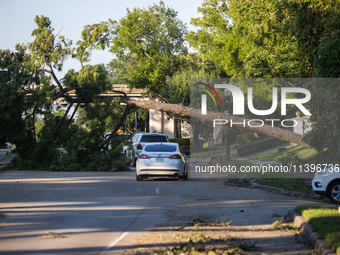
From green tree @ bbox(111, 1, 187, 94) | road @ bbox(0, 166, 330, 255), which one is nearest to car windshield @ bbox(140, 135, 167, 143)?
road @ bbox(0, 166, 330, 255)

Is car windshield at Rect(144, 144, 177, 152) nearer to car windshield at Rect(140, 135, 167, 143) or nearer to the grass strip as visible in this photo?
car windshield at Rect(140, 135, 167, 143)

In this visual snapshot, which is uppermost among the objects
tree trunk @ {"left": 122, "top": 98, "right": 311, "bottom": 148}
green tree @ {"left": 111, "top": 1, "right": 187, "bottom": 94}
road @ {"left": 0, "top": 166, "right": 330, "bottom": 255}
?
green tree @ {"left": 111, "top": 1, "right": 187, "bottom": 94}

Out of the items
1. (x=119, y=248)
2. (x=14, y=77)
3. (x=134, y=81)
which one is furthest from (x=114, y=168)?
(x=134, y=81)

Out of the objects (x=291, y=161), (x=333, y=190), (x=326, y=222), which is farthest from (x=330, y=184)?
(x=291, y=161)

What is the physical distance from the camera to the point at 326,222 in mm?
8172

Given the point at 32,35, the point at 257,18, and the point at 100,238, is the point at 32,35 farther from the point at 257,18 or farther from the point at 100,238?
the point at 100,238

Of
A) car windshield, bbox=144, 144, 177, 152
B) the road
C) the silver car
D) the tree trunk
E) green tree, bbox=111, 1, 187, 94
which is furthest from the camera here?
green tree, bbox=111, 1, 187, 94

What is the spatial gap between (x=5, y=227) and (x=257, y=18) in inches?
862

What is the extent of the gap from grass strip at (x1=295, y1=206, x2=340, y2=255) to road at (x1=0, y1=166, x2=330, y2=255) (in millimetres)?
851

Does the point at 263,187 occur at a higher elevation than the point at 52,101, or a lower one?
lower

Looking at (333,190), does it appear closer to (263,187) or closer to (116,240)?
(263,187)

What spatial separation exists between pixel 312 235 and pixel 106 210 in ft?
17.1

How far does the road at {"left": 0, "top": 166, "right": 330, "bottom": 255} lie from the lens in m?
7.50

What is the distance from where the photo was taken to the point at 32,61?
24000mm
